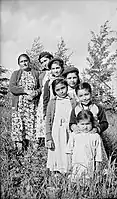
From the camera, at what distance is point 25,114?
164 inches

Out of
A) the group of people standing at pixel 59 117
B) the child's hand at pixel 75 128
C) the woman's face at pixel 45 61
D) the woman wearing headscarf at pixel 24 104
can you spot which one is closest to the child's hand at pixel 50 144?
the group of people standing at pixel 59 117

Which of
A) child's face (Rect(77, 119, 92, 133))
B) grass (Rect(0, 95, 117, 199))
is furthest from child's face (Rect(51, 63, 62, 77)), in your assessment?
grass (Rect(0, 95, 117, 199))

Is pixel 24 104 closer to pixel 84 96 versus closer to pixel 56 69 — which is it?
pixel 56 69

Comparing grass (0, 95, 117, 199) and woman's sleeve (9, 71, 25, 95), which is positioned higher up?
woman's sleeve (9, 71, 25, 95)

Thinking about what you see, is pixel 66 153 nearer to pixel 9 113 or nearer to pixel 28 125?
pixel 28 125

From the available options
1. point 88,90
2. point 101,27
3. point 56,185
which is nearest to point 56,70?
point 88,90

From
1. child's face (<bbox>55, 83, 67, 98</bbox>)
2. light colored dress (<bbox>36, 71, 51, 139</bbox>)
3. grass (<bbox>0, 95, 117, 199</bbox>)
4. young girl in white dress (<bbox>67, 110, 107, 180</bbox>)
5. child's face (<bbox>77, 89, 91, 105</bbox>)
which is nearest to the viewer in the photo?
grass (<bbox>0, 95, 117, 199</bbox>)

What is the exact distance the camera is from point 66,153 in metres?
3.33

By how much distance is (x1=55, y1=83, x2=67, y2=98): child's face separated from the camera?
3498mm

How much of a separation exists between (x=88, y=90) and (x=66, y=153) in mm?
644

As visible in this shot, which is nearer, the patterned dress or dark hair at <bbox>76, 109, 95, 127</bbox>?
dark hair at <bbox>76, 109, 95, 127</bbox>

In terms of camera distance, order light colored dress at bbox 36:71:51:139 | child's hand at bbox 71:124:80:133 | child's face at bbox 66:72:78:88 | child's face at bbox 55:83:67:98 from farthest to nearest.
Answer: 1. light colored dress at bbox 36:71:51:139
2. child's face at bbox 66:72:78:88
3. child's face at bbox 55:83:67:98
4. child's hand at bbox 71:124:80:133

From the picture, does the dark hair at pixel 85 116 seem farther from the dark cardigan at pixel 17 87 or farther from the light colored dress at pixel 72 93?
the dark cardigan at pixel 17 87

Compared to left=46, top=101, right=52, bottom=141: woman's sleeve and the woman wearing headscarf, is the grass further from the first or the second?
the woman wearing headscarf
